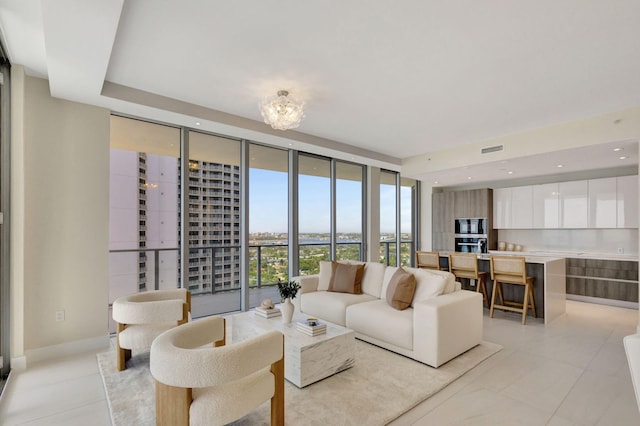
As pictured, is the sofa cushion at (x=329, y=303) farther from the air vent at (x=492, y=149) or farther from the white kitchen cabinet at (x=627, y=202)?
the white kitchen cabinet at (x=627, y=202)

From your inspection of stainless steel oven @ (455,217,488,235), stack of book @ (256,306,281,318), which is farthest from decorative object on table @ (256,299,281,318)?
stainless steel oven @ (455,217,488,235)

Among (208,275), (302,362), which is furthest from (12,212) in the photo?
(302,362)

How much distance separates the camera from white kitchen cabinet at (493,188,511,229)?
23.3 feet

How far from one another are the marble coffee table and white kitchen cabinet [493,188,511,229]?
5820 mm

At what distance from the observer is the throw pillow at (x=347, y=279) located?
4312 mm

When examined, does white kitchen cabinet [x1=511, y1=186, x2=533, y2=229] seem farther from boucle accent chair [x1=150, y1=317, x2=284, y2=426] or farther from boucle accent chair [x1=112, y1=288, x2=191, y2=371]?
boucle accent chair [x1=112, y1=288, x2=191, y2=371]

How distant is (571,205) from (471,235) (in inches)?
79.6

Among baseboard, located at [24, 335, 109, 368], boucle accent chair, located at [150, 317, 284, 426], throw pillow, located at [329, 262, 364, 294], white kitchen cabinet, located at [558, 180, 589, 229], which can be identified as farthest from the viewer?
white kitchen cabinet, located at [558, 180, 589, 229]

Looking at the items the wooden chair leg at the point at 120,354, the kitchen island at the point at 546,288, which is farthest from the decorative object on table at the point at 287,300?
the kitchen island at the point at 546,288

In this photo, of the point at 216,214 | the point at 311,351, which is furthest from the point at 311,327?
the point at 216,214

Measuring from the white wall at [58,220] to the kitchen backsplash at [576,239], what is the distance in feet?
26.0

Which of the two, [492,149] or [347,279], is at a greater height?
[492,149]

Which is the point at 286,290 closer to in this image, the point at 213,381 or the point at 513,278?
the point at 213,381

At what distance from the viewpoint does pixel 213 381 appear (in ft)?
5.51
